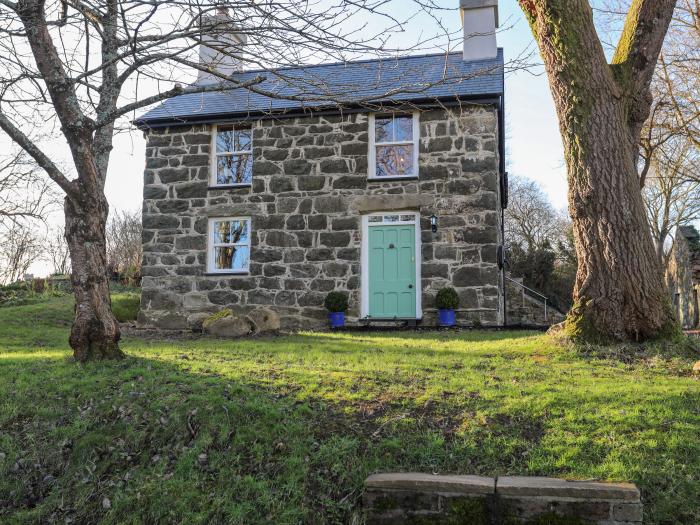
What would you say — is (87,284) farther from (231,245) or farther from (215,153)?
(215,153)

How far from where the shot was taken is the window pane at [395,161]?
13.8 metres

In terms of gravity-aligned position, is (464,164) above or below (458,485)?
above

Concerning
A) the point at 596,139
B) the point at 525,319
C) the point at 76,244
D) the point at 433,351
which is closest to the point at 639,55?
the point at 596,139

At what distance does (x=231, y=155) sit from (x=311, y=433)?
11.0 metres

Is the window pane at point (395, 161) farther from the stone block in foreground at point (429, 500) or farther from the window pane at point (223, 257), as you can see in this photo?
the stone block in foreground at point (429, 500)

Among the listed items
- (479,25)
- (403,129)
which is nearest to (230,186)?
(403,129)

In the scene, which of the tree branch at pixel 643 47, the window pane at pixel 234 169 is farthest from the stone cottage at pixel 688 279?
the window pane at pixel 234 169

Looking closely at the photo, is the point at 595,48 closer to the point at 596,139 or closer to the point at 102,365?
the point at 596,139

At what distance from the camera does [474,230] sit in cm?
1301

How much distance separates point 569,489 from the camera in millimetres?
3988

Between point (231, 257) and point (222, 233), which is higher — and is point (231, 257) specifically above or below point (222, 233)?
below

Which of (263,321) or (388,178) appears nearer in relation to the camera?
(263,321)

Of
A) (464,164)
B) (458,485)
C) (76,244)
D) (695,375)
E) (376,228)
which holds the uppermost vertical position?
(464,164)

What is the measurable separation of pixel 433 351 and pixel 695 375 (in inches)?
132
